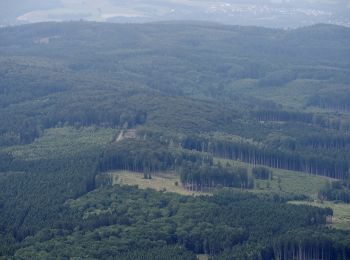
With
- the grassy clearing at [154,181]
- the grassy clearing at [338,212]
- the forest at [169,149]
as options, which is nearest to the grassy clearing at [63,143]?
the forest at [169,149]

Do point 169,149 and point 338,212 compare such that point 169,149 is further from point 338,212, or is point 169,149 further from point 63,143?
point 338,212

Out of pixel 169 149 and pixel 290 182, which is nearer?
pixel 290 182

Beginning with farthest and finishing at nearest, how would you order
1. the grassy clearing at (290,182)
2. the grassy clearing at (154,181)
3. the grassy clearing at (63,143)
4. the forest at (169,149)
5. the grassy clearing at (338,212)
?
the grassy clearing at (63,143) → the grassy clearing at (290,182) → the grassy clearing at (154,181) → the grassy clearing at (338,212) → the forest at (169,149)

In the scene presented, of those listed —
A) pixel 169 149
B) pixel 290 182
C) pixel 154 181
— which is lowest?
pixel 290 182

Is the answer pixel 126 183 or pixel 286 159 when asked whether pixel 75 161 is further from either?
pixel 286 159

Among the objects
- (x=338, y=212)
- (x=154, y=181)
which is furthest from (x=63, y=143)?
(x=338, y=212)

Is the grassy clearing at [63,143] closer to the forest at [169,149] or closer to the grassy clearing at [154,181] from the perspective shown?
the forest at [169,149]

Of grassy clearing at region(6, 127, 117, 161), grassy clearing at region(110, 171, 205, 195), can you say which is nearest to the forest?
grassy clearing at region(6, 127, 117, 161)
